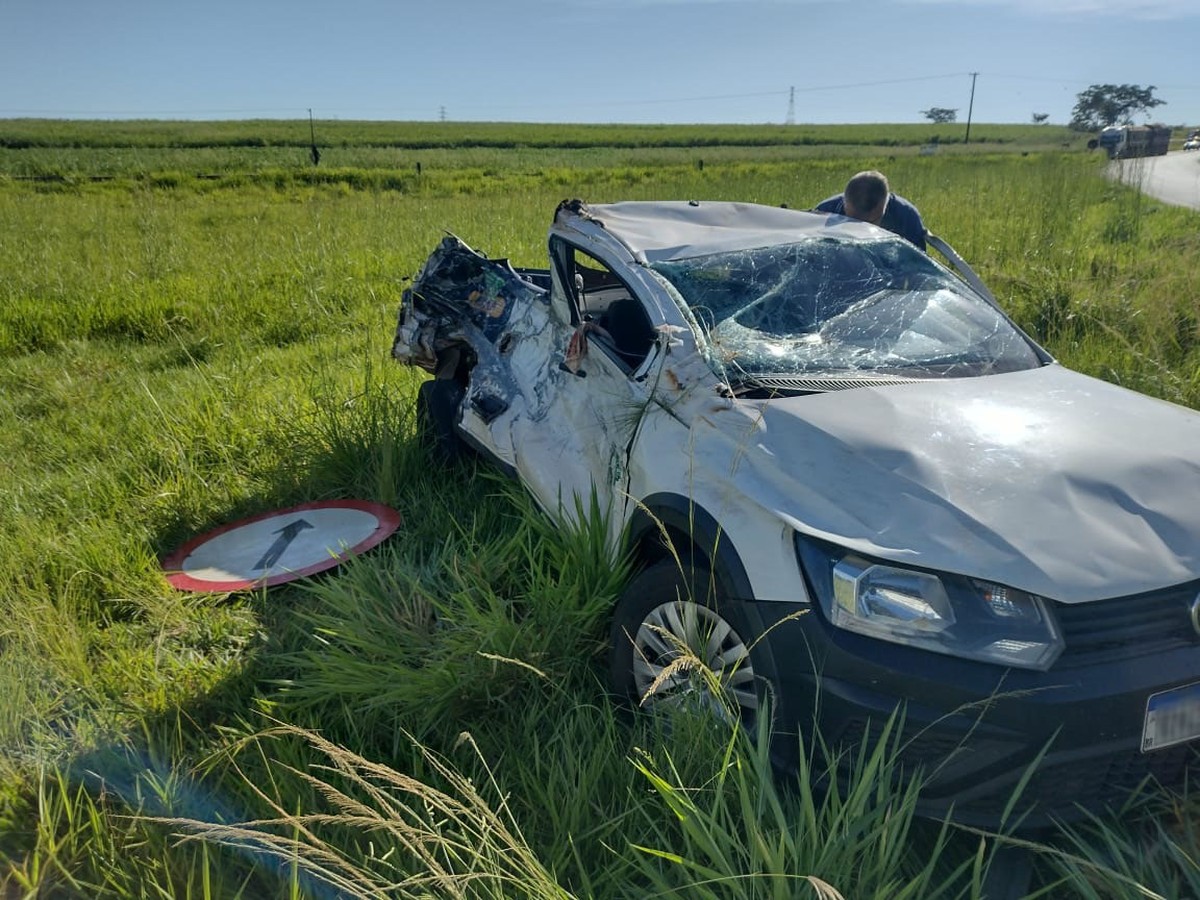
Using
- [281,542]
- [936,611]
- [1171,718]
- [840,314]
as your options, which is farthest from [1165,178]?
[936,611]

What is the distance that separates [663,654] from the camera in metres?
2.58

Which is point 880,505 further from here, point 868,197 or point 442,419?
point 868,197

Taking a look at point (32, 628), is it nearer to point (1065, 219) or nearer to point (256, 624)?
point (256, 624)

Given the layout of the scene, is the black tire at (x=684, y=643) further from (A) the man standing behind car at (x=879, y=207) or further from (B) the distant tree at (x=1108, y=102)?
(B) the distant tree at (x=1108, y=102)

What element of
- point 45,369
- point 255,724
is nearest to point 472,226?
point 45,369

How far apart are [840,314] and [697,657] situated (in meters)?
1.64

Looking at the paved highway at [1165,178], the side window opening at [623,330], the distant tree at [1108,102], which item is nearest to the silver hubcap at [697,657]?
the side window opening at [623,330]

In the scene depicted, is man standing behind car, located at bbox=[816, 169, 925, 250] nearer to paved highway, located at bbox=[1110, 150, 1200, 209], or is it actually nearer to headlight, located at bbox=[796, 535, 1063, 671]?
headlight, located at bbox=[796, 535, 1063, 671]

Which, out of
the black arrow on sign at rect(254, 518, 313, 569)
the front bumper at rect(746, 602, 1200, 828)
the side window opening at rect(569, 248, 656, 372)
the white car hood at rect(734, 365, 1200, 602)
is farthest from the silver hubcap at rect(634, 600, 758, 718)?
the black arrow on sign at rect(254, 518, 313, 569)

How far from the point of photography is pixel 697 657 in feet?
7.70

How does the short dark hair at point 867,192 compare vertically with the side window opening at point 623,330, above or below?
above

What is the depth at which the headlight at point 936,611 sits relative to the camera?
6.54 ft

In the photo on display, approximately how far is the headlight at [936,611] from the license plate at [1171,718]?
10.9 inches

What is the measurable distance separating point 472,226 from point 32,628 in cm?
1261
